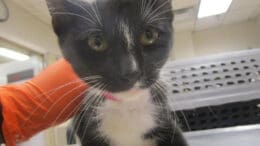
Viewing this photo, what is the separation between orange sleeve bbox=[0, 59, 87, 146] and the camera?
0.85 metres

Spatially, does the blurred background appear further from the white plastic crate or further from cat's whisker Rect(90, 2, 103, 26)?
cat's whisker Rect(90, 2, 103, 26)

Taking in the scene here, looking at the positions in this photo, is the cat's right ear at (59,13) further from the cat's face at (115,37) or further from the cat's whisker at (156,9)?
the cat's whisker at (156,9)

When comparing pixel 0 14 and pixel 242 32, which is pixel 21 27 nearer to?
pixel 0 14

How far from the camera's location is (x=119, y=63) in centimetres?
60

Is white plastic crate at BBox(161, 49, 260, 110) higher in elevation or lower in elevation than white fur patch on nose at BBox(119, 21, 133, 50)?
lower

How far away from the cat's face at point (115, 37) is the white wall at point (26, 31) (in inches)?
94.9

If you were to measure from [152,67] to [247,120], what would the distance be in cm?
42

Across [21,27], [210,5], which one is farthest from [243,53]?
[210,5]

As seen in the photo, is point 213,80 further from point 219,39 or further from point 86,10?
point 219,39

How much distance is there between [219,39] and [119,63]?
5549 mm

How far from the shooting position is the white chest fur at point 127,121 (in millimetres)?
768

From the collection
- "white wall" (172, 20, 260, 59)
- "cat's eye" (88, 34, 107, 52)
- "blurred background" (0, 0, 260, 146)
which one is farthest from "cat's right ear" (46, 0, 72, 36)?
"white wall" (172, 20, 260, 59)

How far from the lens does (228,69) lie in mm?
930

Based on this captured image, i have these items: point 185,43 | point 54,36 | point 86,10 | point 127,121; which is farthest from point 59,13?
point 185,43
